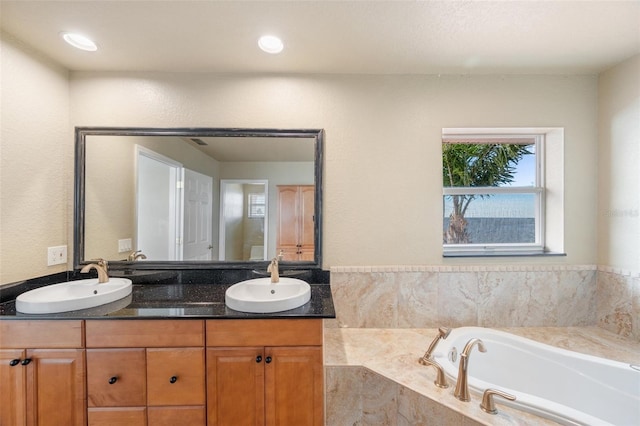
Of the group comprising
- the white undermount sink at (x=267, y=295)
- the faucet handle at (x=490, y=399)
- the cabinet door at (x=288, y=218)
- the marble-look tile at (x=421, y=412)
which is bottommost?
the marble-look tile at (x=421, y=412)

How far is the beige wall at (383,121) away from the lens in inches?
71.3

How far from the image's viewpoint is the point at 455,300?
5.98 ft

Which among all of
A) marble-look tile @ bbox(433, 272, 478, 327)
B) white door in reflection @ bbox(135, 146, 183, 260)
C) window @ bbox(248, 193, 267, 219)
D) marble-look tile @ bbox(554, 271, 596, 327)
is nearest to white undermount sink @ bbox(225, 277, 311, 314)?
window @ bbox(248, 193, 267, 219)

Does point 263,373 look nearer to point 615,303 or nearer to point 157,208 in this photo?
point 157,208

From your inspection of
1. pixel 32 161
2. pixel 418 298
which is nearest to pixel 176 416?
pixel 418 298

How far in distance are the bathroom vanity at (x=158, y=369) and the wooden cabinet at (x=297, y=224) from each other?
570 millimetres

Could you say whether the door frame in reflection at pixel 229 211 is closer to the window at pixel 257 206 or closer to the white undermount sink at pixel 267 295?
the window at pixel 257 206

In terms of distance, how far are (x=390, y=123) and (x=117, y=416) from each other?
2.26 metres

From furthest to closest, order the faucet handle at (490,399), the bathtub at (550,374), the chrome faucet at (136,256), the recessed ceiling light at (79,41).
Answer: the chrome faucet at (136,256)
the recessed ceiling light at (79,41)
the bathtub at (550,374)
the faucet handle at (490,399)

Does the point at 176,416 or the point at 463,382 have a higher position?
the point at 463,382

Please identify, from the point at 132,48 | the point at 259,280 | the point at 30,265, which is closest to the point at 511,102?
the point at 259,280

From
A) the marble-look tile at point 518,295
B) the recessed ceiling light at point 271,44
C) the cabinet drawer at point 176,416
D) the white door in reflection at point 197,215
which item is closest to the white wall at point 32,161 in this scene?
the white door in reflection at point 197,215

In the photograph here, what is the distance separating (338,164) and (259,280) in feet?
3.10

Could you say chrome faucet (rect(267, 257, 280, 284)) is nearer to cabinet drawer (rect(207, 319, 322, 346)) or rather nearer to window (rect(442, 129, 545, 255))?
cabinet drawer (rect(207, 319, 322, 346))
